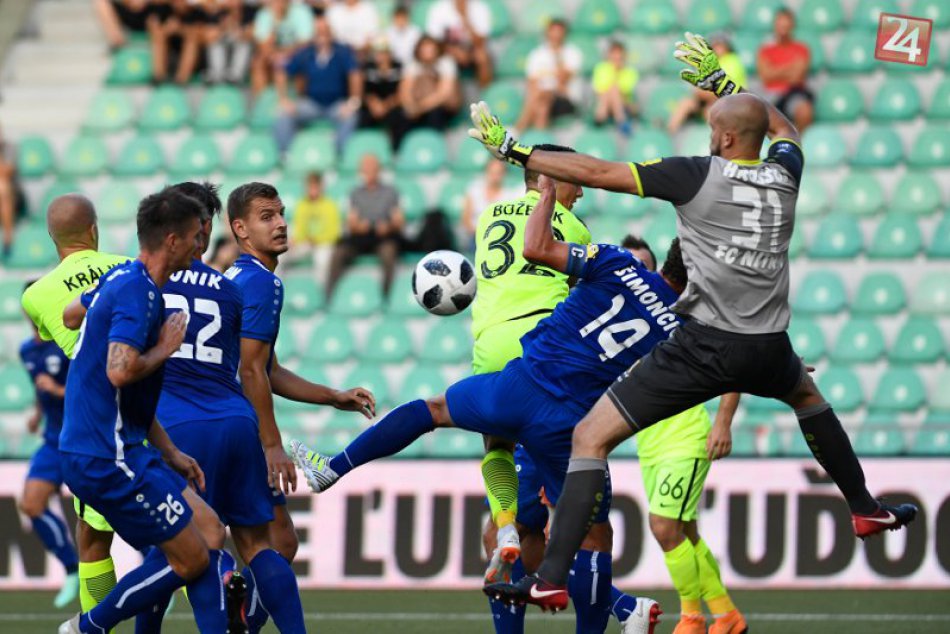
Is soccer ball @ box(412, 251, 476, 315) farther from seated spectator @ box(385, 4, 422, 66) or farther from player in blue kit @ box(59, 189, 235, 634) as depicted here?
seated spectator @ box(385, 4, 422, 66)

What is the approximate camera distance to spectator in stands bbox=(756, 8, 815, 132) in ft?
52.0

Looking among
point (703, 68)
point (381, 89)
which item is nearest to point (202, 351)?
point (703, 68)

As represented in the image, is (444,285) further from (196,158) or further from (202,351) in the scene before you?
(196,158)

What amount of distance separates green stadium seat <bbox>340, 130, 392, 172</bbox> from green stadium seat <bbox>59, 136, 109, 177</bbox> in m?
2.68

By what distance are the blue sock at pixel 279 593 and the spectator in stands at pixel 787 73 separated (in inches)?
388

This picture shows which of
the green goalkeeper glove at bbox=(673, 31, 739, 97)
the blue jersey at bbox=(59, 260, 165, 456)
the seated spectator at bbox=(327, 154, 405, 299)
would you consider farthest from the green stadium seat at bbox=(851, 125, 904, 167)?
the blue jersey at bbox=(59, 260, 165, 456)

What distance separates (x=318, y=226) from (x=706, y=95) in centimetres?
402

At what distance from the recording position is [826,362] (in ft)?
47.9

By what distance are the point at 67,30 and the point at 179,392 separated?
12.7 meters

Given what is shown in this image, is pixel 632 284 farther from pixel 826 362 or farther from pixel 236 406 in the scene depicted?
pixel 826 362

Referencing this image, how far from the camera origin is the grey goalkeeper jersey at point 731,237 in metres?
6.85

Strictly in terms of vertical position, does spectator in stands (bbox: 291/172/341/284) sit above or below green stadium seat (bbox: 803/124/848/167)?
below

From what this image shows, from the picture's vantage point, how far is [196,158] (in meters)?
17.0

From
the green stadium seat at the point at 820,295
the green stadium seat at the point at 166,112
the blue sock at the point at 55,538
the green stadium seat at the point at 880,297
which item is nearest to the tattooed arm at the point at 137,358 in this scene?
the blue sock at the point at 55,538
